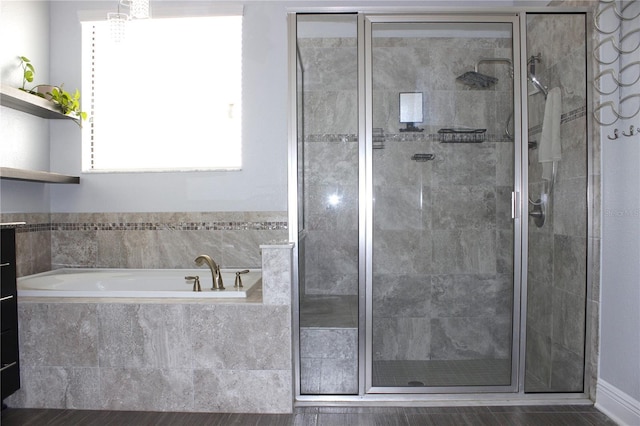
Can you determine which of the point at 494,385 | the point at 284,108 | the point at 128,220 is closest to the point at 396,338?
the point at 494,385

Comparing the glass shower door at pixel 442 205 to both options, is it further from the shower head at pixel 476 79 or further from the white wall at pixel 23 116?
the white wall at pixel 23 116

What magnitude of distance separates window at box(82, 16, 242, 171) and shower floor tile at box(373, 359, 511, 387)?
1799 mm

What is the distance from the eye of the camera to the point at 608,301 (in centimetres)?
237

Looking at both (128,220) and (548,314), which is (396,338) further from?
(128,220)

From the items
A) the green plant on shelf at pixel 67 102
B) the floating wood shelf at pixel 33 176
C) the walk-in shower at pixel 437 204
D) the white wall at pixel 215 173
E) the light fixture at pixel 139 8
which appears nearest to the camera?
the light fixture at pixel 139 8

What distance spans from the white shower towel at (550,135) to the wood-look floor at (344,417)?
1.23 meters

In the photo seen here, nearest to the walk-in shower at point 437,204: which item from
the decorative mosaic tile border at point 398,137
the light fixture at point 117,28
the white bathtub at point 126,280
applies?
the decorative mosaic tile border at point 398,137

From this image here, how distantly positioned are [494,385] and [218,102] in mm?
2599

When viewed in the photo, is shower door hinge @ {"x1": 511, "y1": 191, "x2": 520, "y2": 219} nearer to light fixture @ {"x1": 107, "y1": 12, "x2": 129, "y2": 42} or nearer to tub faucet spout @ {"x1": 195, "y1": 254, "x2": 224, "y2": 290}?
tub faucet spout @ {"x1": 195, "y1": 254, "x2": 224, "y2": 290}

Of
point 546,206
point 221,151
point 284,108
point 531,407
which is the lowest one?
point 531,407

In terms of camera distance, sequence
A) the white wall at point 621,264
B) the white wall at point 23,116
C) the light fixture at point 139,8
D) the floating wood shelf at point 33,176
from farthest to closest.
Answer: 1. the white wall at point 23,116
2. the floating wood shelf at point 33,176
3. the light fixture at point 139,8
4. the white wall at point 621,264

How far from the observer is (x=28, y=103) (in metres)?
2.89

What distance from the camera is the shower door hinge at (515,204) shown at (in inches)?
97.0

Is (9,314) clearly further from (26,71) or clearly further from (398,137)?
(398,137)
